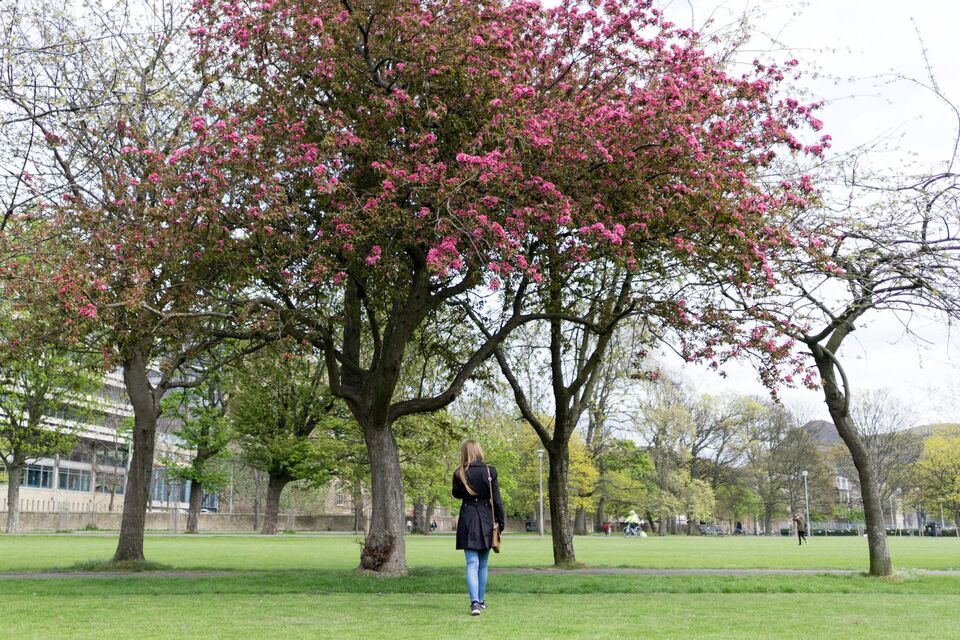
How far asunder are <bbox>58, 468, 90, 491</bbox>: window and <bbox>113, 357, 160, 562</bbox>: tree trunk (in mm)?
67182

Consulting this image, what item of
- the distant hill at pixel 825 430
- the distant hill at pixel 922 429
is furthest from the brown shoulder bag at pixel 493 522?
the distant hill at pixel 825 430

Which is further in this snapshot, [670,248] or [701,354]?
[701,354]

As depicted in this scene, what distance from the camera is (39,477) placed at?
253ft

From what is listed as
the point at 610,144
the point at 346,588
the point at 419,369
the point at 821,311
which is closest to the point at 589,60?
the point at 610,144

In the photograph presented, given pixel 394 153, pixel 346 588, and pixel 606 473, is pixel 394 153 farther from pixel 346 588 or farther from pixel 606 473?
pixel 606 473

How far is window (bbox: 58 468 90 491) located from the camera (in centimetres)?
8112

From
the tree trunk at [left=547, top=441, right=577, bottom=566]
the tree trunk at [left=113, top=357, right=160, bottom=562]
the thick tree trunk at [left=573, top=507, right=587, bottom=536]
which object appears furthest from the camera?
the thick tree trunk at [left=573, top=507, right=587, bottom=536]

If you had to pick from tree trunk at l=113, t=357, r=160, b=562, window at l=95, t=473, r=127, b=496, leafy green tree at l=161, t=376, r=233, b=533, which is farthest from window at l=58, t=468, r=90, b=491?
tree trunk at l=113, t=357, r=160, b=562

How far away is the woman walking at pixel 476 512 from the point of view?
10.5 m

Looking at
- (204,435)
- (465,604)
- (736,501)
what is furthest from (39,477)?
(465,604)

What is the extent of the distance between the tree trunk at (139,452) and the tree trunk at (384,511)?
6363mm

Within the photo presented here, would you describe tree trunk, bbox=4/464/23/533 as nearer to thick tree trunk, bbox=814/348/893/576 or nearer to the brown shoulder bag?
thick tree trunk, bbox=814/348/893/576

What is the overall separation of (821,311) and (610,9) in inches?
312

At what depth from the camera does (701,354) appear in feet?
56.1
